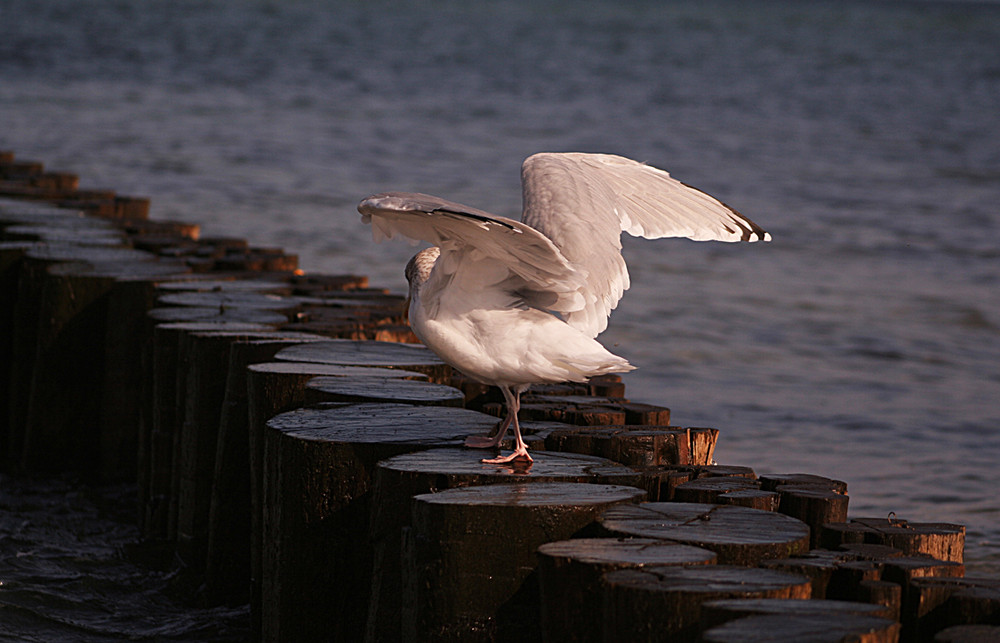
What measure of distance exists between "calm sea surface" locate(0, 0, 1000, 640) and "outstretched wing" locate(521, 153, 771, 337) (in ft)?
7.16

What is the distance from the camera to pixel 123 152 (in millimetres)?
22219

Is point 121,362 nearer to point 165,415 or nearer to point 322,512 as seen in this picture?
point 165,415

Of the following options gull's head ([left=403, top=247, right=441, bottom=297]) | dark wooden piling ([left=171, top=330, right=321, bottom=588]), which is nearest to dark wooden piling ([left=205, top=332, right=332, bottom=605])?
dark wooden piling ([left=171, top=330, right=321, bottom=588])

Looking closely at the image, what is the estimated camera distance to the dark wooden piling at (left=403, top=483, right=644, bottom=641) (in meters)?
3.82

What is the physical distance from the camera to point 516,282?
480 centimetres

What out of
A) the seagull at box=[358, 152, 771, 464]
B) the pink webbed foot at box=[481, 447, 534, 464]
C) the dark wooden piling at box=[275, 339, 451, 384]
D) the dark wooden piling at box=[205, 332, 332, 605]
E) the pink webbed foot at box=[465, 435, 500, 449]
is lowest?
the dark wooden piling at box=[205, 332, 332, 605]

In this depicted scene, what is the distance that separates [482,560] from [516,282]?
4.10 ft

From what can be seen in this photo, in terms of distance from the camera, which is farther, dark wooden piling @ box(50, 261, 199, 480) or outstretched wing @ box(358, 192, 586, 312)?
dark wooden piling @ box(50, 261, 199, 480)

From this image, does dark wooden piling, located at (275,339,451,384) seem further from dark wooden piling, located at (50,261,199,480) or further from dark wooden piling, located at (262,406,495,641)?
dark wooden piling, located at (50,261,199,480)

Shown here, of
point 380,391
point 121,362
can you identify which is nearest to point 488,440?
point 380,391

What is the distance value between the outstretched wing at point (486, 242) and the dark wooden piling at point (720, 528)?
0.89 metres

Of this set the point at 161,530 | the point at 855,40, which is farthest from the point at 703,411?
the point at 855,40

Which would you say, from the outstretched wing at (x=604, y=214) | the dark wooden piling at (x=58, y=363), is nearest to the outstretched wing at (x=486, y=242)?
the outstretched wing at (x=604, y=214)

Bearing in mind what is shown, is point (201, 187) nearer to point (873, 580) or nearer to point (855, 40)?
point (873, 580)
